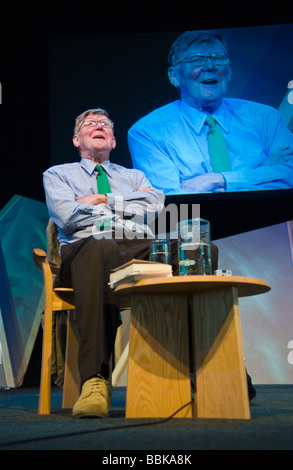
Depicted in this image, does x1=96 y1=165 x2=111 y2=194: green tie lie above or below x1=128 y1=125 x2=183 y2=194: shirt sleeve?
below

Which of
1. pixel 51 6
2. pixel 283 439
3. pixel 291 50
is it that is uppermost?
pixel 51 6

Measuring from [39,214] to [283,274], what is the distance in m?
1.86

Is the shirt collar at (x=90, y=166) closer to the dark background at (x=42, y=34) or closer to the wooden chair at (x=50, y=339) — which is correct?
the wooden chair at (x=50, y=339)

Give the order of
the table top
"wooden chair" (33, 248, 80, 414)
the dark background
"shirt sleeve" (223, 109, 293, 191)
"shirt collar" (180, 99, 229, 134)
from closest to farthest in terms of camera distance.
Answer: the table top < "wooden chair" (33, 248, 80, 414) < "shirt sleeve" (223, 109, 293, 191) < "shirt collar" (180, 99, 229, 134) < the dark background

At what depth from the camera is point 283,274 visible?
147 inches

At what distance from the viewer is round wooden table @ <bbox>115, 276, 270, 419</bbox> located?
5.12 ft

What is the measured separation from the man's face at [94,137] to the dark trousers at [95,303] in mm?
859

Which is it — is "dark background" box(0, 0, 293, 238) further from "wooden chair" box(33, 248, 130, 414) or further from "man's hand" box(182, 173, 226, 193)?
"wooden chair" box(33, 248, 130, 414)

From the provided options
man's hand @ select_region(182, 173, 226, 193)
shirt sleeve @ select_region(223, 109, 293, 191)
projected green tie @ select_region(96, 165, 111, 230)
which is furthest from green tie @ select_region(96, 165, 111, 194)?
shirt sleeve @ select_region(223, 109, 293, 191)

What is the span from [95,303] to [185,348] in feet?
1.07

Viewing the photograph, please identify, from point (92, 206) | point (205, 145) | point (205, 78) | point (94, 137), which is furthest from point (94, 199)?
point (205, 78)

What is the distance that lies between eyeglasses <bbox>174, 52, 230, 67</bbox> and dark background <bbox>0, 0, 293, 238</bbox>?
236 mm
